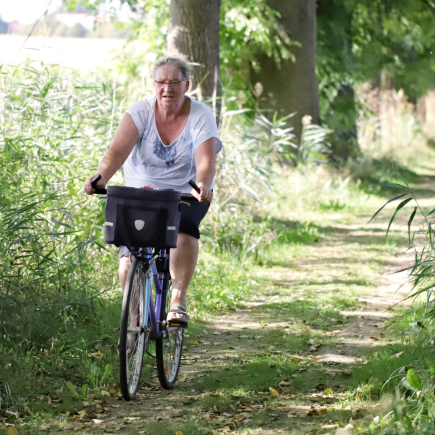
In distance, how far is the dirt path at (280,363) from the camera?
379 cm

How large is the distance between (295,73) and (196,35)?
208 inches

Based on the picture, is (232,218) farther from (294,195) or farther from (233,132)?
(294,195)

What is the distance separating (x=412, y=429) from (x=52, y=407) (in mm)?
2116

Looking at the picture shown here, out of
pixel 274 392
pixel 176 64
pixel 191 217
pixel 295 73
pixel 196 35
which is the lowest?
pixel 274 392

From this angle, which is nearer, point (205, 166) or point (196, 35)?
point (205, 166)

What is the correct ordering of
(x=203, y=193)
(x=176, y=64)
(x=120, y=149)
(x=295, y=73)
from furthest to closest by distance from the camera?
(x=295, y=73), (x=176, y=64), (x=120, y=149), (x=203, y=193)

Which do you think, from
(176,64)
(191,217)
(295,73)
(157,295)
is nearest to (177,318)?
(157,295)

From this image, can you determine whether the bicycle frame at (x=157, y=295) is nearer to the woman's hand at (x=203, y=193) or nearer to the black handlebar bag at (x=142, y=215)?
the black handlebar bag at (x=142, y=215)

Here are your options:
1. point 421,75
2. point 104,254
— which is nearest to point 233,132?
point 104,254

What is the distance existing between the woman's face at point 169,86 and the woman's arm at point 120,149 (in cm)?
26

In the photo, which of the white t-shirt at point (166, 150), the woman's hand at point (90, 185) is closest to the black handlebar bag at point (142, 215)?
the woman's hand at point (90, 185)

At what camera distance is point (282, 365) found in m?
4.84

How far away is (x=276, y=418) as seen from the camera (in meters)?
3.85

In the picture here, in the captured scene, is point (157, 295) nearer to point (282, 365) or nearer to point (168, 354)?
point (168, 354)
